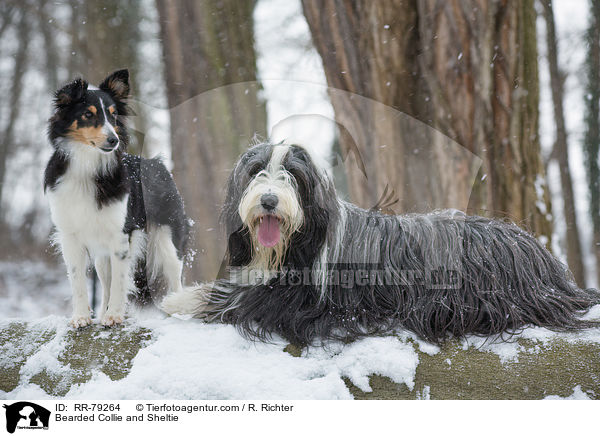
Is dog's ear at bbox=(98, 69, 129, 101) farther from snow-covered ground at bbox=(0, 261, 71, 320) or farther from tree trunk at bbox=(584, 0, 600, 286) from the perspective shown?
tree trunk at bbox=(584, 0, 600, 286)

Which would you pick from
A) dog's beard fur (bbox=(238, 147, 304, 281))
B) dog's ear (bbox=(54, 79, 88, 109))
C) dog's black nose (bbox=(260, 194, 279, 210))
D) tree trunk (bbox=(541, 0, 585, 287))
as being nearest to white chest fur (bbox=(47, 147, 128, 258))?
dog's ear (bbox=(54, 79, 88, 109))

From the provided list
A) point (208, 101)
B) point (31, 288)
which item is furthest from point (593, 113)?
point (31, 288)

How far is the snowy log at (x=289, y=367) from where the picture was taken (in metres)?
2.84

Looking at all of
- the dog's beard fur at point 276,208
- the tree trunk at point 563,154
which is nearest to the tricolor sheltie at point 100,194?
the dog's beard fur at point 276,208

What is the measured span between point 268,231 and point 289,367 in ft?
2.31

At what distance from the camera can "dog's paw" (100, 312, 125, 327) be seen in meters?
3.13

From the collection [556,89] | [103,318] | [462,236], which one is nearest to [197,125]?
[103,318]

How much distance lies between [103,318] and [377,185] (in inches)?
101

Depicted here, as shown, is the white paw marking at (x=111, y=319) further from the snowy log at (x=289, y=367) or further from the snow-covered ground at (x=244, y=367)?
the snow-covered ground at (x=244, y=367)

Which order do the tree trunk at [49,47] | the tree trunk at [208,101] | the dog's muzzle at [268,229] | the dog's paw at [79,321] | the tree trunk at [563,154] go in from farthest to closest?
the tree trunk at [563,154] → the tree trunk at [49,47] → the tree trunk at [208,101] → the dog's paw at [79,321] → the dog's muzzle at [268,229]

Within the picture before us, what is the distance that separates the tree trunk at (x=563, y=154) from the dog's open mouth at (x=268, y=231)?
5577 mm

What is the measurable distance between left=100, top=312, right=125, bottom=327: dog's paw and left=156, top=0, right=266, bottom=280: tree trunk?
27.5 inches

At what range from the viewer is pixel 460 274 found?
3.29 meters
